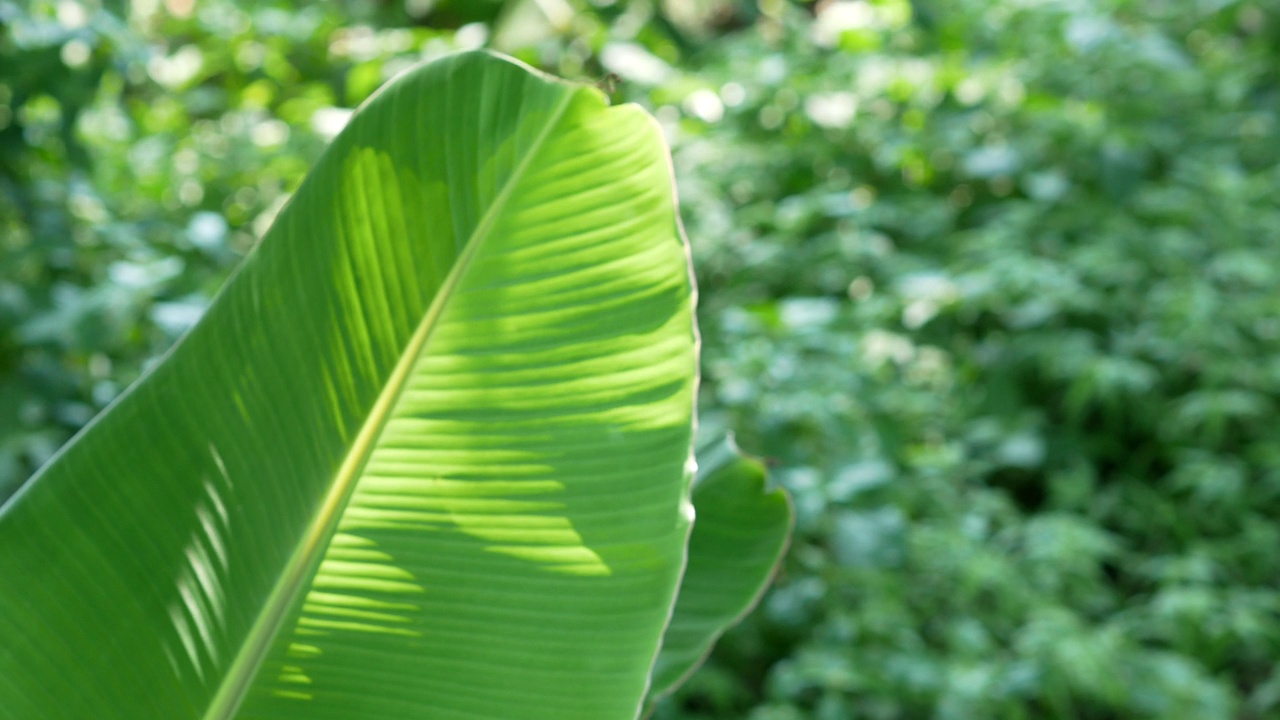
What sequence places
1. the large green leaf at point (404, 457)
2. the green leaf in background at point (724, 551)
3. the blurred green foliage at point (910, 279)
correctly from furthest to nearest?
the blurred green foliage at point (910, 279) → the green leaf in background at point (724, 551) → the large green leaf at point (404, 457)

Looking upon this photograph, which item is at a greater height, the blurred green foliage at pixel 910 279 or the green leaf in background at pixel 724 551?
the green leaf in background at pixel 724 551

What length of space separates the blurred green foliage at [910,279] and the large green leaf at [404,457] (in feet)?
2.97

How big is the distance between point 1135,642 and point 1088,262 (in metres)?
0.77

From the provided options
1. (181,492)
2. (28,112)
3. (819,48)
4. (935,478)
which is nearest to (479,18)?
(819,48)

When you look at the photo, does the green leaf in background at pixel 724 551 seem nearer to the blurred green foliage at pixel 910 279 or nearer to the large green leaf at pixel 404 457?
the large green leaf at pixel 404 457

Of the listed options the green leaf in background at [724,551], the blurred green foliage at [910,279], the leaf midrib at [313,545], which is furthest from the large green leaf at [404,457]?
the blurred green foliage at [910,279]

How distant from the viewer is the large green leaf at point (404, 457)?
0.54 metres

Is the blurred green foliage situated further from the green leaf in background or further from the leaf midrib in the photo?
the leaf midrib

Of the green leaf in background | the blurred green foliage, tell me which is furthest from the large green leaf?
the blurred green foliage

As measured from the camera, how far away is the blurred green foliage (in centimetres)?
167

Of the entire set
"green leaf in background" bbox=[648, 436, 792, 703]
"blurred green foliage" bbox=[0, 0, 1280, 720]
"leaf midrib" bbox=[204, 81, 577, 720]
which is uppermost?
"leaf midrib" bbox=[204, 81, 577, 720]

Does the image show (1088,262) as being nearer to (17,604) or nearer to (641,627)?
(641,627)

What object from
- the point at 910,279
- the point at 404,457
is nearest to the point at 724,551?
the point at 404,457

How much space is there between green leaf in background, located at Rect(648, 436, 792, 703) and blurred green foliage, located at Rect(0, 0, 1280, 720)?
0.66 m
